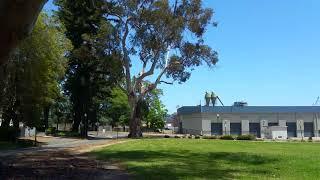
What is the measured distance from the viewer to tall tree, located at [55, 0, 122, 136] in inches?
2413

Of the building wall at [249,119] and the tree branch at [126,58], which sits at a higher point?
the tree branch at [126,58]

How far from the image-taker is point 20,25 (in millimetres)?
12133

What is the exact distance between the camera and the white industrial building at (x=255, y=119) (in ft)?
371

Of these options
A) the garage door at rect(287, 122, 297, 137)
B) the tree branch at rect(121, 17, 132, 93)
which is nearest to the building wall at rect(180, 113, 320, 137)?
the garage door at rect(287, 122, 297, 137)

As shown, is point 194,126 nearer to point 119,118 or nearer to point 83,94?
point 119,118

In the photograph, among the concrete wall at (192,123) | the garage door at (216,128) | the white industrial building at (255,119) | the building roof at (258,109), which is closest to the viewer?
the white industrial building at (255,119)

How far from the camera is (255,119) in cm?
11494

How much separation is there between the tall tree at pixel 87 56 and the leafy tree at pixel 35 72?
1553cm

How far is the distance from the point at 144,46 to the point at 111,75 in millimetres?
6387

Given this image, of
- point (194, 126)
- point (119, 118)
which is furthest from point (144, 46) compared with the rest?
point (119, 118)

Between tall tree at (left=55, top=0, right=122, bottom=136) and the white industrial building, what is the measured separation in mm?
39993

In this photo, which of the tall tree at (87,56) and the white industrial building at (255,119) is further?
the white industrial building at (255,119)

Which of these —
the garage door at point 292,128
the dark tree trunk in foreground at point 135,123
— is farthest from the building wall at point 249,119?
the dark tree trunk in foreground at point 135,123

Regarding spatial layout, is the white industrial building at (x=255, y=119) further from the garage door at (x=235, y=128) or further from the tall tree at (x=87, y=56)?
the tall tree at (x=87, y=56)
